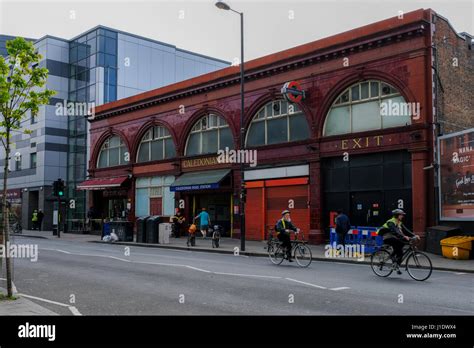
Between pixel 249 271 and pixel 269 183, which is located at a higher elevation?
pixel 269 183

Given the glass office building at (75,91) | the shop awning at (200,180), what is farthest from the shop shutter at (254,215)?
the glass office building at (75,91)

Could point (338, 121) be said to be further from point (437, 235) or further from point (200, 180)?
point (200, 180)

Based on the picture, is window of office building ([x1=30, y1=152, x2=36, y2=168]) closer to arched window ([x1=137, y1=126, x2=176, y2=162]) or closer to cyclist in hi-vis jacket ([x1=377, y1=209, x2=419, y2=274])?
arched window ([x1=137, y1=126, x2=176, y2=162])

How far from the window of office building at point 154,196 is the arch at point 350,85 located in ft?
40.2

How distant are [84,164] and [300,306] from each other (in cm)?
3817

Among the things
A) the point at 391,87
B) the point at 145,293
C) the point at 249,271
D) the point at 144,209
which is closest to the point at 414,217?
the point at 391,87

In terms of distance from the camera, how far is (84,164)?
43938mm

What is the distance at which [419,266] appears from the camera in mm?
12328

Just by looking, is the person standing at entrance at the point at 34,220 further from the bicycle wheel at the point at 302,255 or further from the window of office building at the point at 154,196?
the bicycle wheel at the point at 302,255
